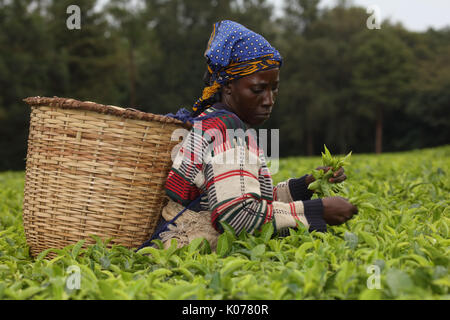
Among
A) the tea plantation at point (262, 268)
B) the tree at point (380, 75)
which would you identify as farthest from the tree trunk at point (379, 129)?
the tea plantation at point (262, 268)

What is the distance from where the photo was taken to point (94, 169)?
2.40m

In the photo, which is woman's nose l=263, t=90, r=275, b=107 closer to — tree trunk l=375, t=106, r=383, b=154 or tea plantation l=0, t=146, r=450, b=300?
tea plantation l=0, t=146, r=450, b=300

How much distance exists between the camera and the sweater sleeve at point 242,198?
2182 mm

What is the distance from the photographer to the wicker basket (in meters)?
2.38

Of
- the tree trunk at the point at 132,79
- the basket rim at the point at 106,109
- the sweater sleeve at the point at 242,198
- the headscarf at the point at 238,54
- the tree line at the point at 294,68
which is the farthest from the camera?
the tree trunk at the point at 132,79

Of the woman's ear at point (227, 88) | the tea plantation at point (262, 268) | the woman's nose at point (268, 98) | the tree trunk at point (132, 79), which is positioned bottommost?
the tea plantation at point (262, 268)

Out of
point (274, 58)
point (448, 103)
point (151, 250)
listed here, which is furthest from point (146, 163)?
point (448, 103)

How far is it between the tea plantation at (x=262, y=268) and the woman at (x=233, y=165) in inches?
3.5

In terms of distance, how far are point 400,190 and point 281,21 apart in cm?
3155

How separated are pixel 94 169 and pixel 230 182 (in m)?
0.73

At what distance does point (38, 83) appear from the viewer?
22188 millimetres

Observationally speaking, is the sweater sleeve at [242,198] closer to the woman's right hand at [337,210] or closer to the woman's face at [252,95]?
the woman's right hand at [337,210]

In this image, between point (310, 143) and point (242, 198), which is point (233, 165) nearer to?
point (242, 198)

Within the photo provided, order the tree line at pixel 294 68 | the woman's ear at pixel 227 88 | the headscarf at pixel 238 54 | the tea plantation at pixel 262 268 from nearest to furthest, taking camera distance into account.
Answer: the tea plantation at pixel 262 268 → the headscarf at pixel 238 54 → the woman's ear at pixel 227 88 → the tree line at pixel 294 68
